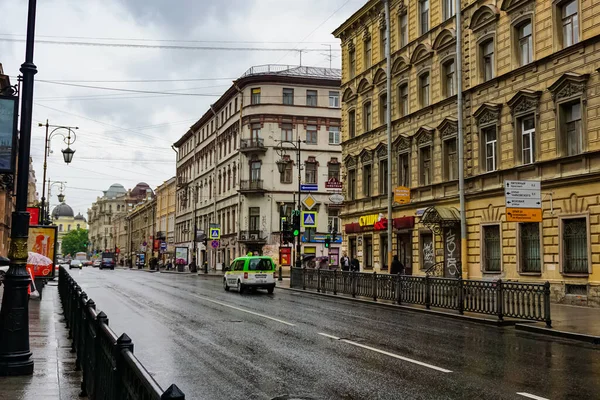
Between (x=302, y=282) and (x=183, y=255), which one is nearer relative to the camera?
(x=302, y=282)

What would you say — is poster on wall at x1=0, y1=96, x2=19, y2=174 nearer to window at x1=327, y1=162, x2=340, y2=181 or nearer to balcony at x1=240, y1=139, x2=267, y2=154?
balcony at x1=240, y1=139, x2=267, y2=154

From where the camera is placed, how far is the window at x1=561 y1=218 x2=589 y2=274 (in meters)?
19.8

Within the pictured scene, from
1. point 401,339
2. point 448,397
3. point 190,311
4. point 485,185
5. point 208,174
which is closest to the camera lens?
point 448,397

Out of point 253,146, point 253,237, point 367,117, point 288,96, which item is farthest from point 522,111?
point 288,96

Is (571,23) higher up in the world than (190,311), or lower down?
higher up

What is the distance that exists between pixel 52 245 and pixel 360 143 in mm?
20740

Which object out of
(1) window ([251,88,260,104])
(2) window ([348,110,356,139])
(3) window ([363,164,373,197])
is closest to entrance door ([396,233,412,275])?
(3) window ([363,164,373,197])

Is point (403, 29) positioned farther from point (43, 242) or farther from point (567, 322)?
point (43, 242)

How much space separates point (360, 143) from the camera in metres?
36.4

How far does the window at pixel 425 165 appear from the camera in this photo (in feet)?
96.2

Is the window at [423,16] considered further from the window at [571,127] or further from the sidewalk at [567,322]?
the sidewalk at [567,322]

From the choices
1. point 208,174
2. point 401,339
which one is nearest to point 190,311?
point 401,339

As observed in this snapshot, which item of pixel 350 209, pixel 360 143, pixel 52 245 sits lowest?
pixel 52 245

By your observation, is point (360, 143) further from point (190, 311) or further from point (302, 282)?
point (190, 311)
